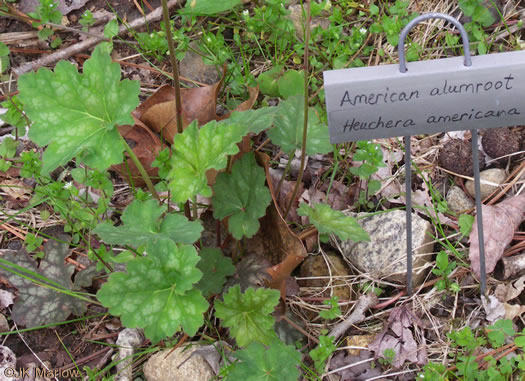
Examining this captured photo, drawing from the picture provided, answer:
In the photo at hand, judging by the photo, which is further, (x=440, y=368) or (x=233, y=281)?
(x=233, y=281)

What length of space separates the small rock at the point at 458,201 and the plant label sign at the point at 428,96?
751 mm

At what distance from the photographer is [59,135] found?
1896 millimetres

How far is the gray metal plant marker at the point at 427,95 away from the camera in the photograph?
157 centimetres

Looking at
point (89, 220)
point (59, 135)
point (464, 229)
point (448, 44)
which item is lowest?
point (464, 229)

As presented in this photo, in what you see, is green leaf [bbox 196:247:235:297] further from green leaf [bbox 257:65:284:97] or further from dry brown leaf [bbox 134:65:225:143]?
green leaf [bbox 257:65:284:97]

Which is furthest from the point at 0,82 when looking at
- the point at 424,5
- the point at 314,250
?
the point at 424,5

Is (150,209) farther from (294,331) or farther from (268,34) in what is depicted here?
(268,34)

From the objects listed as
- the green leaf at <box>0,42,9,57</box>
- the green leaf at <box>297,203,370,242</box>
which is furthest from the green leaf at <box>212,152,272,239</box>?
the green leaf at <box>0,42,9,57</box>

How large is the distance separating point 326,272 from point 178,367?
0.67 m

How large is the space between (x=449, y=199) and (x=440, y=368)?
2.54ft

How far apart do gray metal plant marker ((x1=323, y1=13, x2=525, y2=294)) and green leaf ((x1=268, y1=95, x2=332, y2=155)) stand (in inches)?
17.6

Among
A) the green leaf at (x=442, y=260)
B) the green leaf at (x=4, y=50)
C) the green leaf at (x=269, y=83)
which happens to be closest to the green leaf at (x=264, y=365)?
the green leaf at (x=442, y=260)

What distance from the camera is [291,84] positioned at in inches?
100

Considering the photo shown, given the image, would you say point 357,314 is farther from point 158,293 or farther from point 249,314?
point 158,293
